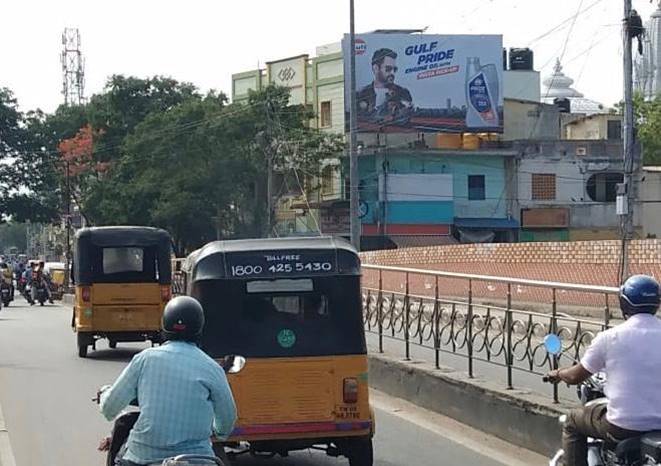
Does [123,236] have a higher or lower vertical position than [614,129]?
lower

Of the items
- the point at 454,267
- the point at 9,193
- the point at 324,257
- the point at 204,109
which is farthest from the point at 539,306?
the point at 9,193

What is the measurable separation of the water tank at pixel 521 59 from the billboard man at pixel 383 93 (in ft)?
50.2

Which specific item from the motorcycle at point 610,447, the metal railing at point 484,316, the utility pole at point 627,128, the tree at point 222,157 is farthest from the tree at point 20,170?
the motorcycle at point 610,447

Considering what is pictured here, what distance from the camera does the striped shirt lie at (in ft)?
18.0

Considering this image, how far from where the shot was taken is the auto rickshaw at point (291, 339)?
911 centimetres

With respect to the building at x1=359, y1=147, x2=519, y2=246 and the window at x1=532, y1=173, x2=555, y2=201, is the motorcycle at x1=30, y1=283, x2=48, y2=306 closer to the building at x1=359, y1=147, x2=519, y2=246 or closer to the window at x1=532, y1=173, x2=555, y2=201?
the building at x1=359, y1=147, x2=519, y2=246

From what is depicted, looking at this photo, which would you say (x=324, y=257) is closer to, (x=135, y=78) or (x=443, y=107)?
(x=443, y=107)

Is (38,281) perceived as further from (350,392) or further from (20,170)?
(350,392)

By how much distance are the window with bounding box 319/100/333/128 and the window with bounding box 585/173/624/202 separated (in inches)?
545

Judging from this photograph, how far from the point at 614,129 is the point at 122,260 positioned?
47.3 meters

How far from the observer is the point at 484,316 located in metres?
12.3

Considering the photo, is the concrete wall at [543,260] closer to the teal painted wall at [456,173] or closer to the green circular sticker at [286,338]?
the green circular sticker at [286,338]

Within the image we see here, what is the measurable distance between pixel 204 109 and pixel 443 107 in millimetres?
12623

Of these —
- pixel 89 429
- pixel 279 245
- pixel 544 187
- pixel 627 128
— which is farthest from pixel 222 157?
pixel 279 245
